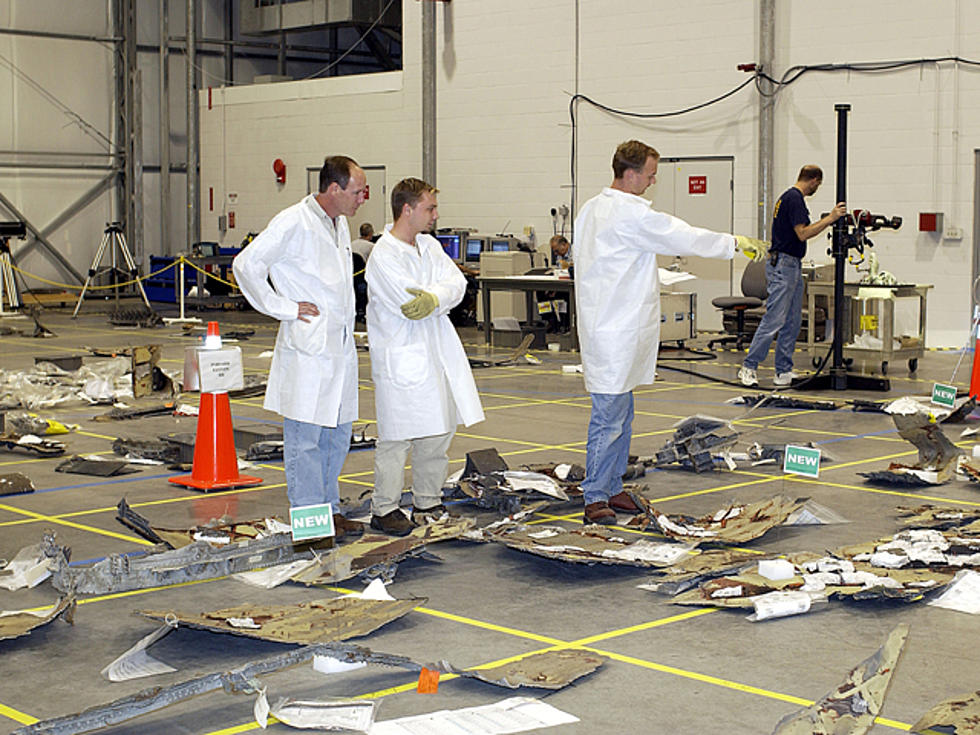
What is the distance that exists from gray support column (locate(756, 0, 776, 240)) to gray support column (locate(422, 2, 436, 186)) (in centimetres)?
605

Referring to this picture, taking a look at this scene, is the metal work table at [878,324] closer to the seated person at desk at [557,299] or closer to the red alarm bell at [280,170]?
the seated person at desk at [557,299]

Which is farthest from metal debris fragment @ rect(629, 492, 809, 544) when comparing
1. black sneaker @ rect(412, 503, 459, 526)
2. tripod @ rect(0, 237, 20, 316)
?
tripod @ rect(0, 237, 20, 316)

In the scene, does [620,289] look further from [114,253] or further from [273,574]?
[114,253]

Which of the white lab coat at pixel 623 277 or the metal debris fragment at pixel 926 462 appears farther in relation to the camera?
the metal debris fragment at pixel 926 462

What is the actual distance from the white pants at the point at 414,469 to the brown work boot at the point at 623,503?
35.3 inches

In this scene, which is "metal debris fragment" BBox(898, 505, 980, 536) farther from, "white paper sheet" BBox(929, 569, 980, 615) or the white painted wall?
the white painted wall

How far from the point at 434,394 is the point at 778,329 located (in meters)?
6.60

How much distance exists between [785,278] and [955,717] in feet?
28.0

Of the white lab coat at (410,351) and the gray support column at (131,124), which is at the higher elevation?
the gray support column at (131,124)

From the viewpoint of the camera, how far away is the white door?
17.8 meters

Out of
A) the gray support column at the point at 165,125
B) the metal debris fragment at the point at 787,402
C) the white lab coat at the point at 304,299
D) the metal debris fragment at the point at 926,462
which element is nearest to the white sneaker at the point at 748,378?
the metal debris fragment at the point at 787,402

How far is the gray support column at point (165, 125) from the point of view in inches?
1036

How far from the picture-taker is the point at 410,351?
6.27m

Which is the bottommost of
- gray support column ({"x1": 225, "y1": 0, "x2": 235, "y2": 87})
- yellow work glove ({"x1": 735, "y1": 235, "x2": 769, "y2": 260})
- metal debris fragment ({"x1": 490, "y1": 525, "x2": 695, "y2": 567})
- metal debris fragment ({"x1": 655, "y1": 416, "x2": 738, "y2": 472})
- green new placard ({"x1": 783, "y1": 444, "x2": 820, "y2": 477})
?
metal debris fragment ({"x1": 490, "y1": 525, "x2": 695, "y2": 567})
